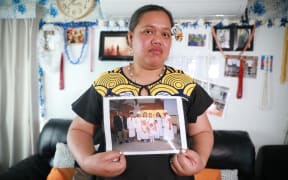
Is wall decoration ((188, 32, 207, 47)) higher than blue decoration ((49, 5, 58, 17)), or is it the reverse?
blue decoration ((49, 5, 58, 17))

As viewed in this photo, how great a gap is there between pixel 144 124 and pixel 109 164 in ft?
0.45

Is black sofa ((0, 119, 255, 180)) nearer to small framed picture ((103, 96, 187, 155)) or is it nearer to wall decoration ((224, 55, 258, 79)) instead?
wall decoration ((224, 55, 258, 79))

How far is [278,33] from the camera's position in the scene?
6.40ft

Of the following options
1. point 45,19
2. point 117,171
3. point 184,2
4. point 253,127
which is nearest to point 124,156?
point 117,171

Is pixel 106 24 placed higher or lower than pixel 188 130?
higher

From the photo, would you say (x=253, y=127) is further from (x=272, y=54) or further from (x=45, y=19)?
(x=45, y=19)

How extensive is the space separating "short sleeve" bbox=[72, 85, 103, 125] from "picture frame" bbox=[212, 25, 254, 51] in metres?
1.51

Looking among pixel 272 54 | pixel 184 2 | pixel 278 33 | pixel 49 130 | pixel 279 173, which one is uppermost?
pixel 184 2

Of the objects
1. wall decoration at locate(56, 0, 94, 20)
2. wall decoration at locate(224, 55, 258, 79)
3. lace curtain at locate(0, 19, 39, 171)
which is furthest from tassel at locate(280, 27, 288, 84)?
lace curtain at locate(0, 19, 39, 171)

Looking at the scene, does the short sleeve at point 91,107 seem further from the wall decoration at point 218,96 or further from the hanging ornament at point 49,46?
the hanging ornament at point 49,46

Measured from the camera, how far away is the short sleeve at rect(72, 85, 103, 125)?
0.75m

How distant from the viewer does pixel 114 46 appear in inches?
84.8

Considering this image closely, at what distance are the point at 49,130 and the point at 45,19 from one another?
976mm

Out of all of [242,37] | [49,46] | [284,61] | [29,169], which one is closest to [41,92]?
[49,46]
